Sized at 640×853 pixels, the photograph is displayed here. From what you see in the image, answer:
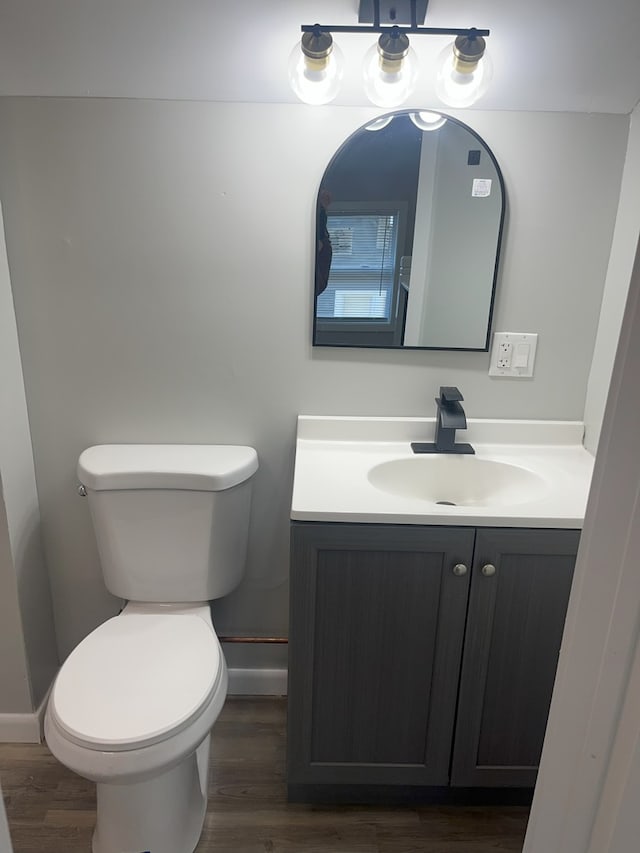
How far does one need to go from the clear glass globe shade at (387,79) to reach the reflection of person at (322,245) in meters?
0.27

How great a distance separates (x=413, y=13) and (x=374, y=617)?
52.8 inches

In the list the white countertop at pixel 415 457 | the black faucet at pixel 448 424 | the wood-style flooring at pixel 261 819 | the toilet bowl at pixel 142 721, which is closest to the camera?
the toilet bowl at pixel 142 721

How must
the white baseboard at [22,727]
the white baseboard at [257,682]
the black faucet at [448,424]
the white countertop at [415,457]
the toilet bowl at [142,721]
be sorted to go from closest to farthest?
the toilet bowl at [142,721]
the white countertop at [415,457]
the black faucet at [448,424]
the white baseboard at [22,727]
the white baseboard at [257,682]

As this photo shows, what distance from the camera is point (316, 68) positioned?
1.28 meters

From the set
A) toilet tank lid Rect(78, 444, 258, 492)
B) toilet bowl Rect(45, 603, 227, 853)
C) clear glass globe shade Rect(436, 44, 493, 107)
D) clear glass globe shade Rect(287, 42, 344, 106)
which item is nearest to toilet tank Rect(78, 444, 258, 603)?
toilet tank lid Rect(78, 444, 258, 492)

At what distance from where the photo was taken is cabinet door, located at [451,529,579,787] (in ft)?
4.26

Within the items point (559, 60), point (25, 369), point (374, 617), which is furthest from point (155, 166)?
point (374, 617)

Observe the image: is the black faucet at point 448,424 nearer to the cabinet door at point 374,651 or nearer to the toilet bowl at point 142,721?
the cabinet door at point 374,651

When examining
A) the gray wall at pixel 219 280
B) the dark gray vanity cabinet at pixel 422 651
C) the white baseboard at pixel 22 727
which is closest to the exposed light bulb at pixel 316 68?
the gray wall at pixel 219 280

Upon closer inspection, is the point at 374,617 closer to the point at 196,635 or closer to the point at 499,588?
the point at 499,588

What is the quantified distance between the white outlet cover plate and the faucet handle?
14 cm

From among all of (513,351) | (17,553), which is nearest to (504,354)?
(513,351)

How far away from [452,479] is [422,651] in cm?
48

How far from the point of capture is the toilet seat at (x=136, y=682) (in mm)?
1184
